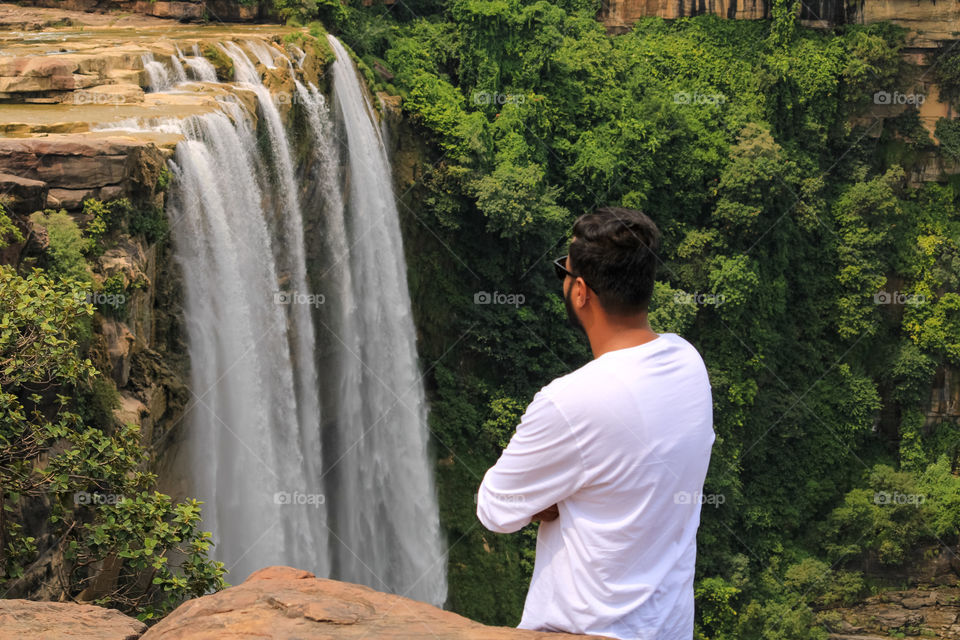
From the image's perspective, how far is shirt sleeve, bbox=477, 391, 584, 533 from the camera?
2.96 meters

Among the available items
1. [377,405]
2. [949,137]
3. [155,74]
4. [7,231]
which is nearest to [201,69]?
[155,74]

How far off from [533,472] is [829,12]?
2995 cm

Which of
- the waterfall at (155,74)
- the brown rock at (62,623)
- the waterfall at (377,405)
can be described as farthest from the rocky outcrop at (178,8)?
the brown rock at (62,623)

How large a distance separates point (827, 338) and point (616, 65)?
941cm

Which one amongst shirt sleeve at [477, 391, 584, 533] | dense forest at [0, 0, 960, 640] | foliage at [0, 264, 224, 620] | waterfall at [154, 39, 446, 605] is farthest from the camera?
dense forest at [0, 0, 960, 640]

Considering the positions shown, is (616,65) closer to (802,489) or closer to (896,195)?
(896,195)

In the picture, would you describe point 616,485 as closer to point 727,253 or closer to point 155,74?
point 155,74

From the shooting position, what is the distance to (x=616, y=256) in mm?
3096

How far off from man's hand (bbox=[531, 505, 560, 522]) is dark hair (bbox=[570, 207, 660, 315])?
632 mm

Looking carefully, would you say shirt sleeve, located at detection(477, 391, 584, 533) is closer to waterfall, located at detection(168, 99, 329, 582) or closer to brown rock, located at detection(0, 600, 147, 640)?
brown rock, located at detection(0, 600, 147, 640)

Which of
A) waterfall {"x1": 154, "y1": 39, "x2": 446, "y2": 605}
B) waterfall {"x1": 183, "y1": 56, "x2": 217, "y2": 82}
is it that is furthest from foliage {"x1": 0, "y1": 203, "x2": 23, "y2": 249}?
waterfall {"x1": 183, "y1": 56, "x2": 217, "y2": 82}

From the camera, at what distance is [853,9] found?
2953cm

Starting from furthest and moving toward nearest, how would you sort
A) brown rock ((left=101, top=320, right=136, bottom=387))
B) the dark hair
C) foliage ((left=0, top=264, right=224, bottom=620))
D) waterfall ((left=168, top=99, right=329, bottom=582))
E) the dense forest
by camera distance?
1. the dense forest
2. waterfall ((left=168, top=99, right=329, bottom=582))
3. brown rock ((left=101, top=320, right=136, bottom=387))
4. foliage ((left=0, top=264, right=224, bottom=620))
5. the dark hair

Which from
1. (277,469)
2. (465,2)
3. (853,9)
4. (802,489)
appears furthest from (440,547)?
(853,9)
